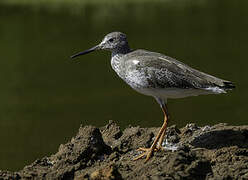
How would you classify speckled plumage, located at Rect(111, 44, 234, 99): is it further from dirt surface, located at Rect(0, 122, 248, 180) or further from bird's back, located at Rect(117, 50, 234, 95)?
dirt surface, located at Rect(0, 122, 248, 180)

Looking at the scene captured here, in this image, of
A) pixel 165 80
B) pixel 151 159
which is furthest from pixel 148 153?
pixel 165 80

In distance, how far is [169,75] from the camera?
789cm

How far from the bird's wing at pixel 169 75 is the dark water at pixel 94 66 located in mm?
4731

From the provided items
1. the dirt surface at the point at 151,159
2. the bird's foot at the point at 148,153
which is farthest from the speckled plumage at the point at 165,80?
the dirt surface at the point at 151,159

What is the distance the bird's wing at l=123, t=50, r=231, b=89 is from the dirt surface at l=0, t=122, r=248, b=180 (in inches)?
27.6

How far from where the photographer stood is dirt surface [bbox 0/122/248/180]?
624cm

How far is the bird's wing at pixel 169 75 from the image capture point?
7.87 metres

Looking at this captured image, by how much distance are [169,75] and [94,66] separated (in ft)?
41.4

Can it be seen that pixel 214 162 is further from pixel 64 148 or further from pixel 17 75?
pixel 17 75

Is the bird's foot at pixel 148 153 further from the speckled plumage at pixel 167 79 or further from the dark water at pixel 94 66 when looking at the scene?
the dark water at pixel 94 66

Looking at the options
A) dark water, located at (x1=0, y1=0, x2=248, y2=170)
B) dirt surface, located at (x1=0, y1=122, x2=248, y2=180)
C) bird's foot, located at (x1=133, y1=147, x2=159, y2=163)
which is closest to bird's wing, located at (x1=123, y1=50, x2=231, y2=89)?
dirt surface, located at (x1=0, y1=122, x2=248, y2=180)

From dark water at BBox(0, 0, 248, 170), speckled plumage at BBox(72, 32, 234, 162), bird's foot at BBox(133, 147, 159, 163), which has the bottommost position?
dark water at BBox(0, 0, 248, 170)

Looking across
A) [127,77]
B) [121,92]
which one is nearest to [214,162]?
[127,77]

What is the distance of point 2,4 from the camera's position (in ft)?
116
